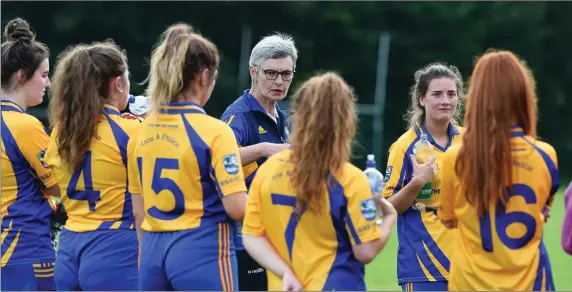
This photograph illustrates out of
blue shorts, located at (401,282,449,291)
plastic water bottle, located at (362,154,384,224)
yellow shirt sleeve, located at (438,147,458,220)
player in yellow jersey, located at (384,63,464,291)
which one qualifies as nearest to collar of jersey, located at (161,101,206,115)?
plastic water bottle, located at (362,154,384,224)

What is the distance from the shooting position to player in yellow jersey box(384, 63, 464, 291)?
5.57 metres

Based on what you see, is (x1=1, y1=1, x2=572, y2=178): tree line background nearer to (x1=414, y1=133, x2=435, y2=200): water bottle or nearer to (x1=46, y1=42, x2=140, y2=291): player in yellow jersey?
(x1=414, y1=133, x2=435, y2=200): water bottle

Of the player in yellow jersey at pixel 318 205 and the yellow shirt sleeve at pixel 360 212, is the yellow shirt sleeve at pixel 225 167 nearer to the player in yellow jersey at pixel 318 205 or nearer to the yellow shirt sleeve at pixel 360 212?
the player in yellow jersey at pixel 318 205

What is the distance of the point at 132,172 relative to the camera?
453 centimetres

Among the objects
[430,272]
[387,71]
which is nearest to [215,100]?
[387,71]

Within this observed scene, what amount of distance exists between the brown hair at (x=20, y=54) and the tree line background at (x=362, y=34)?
17631 mm

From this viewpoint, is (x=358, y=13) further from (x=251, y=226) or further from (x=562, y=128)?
(x=251, y=226)

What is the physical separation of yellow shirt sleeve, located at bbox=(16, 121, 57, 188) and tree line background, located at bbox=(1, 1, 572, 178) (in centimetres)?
1787

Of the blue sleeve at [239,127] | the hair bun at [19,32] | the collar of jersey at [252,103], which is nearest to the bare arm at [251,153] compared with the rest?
the blue sleeve at [239,127]

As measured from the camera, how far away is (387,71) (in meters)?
27.2

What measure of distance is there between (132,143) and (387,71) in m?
23.0

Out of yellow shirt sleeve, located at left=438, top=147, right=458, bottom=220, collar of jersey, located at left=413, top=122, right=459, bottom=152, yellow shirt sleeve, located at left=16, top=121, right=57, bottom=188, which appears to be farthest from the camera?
collar of jersey, located at left=413, top=122, right=459, bottom=152

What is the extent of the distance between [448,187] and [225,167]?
971 millimetres

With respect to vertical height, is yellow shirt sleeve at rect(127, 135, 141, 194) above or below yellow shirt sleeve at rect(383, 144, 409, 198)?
above
